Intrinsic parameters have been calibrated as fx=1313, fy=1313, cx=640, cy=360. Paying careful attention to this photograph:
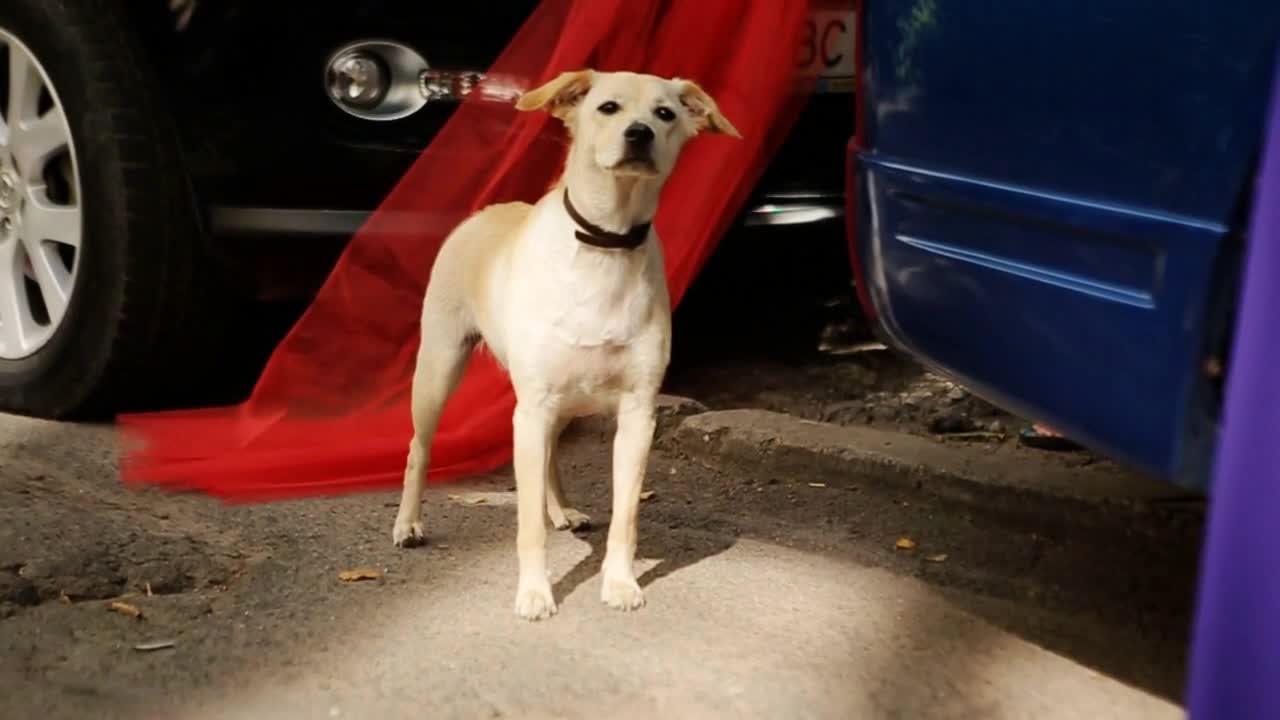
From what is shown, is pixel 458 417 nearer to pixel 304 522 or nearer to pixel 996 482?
pixel 304 522

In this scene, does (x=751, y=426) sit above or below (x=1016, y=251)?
below

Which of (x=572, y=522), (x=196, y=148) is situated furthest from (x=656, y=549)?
(x=196, y=148)

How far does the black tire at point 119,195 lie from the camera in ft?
10.1

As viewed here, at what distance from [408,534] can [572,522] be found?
0.36m

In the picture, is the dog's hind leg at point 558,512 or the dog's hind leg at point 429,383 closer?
the dog's hind leg at point 429,383

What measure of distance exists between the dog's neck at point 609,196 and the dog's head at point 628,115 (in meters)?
0.03

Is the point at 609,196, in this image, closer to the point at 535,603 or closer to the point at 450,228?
the point at 535,603

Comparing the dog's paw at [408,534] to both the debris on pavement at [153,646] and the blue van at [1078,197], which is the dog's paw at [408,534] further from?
the blue van at [1078,197]

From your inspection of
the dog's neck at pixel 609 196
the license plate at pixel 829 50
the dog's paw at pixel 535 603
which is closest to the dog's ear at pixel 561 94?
the dog's neck at pixel 609 196

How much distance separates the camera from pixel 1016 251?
5.97ft

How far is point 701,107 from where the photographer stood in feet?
7.77

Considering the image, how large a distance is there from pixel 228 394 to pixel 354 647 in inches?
67.8

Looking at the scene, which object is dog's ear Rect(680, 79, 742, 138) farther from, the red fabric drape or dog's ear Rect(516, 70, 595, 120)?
the red fabric drape

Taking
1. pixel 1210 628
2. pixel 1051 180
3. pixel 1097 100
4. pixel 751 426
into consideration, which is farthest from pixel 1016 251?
pixel 751 426
